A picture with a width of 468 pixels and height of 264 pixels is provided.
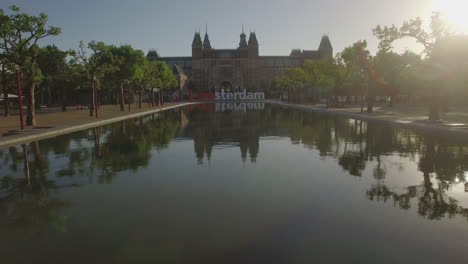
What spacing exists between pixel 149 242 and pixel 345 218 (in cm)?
377

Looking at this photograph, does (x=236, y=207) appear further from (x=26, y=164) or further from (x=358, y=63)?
(x=358, y=63)

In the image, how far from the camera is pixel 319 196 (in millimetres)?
8414

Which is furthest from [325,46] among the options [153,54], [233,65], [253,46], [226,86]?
[153,54]

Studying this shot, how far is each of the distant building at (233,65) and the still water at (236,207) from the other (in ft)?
453

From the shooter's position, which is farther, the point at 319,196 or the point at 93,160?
the point at 93,160

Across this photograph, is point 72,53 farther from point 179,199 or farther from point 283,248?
point 283,248

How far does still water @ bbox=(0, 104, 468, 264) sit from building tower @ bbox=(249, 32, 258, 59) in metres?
147

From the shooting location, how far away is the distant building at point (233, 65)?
500 ft

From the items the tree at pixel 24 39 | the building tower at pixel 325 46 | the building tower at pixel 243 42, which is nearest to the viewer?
the tree at pixel 24 39

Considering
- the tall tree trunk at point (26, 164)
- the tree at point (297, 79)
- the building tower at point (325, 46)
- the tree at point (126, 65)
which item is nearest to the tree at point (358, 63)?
the tree at point (297, 79)

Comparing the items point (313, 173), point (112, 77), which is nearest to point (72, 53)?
point (112, 77)

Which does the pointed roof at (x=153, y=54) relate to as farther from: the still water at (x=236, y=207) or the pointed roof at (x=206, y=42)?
the still water at (x=236, y=207)

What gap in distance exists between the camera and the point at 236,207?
7680 mm

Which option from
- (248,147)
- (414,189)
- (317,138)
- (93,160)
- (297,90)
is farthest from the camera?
(297,90)
